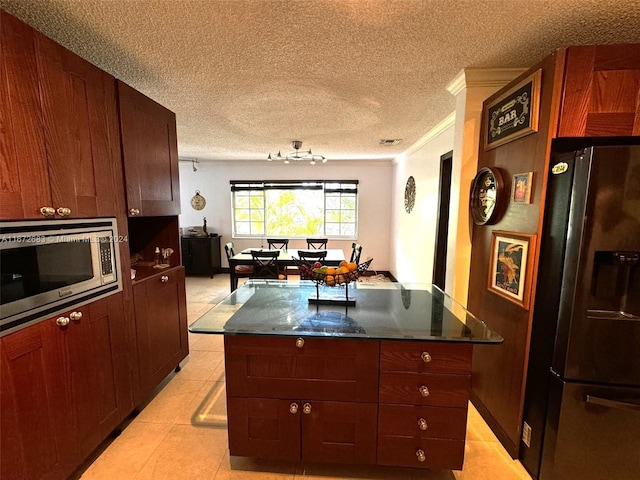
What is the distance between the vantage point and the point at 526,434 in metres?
1.49

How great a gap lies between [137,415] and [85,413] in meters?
0.58

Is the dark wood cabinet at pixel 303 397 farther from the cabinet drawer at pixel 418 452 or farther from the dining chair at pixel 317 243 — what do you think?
the dining chair at pixel 317 243

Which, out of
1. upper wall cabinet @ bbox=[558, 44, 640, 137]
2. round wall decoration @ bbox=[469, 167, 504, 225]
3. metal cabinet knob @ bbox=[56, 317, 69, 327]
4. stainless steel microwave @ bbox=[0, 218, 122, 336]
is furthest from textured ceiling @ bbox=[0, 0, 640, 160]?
metal cabinet knob @ bbox=[56, 317, 69, 327]

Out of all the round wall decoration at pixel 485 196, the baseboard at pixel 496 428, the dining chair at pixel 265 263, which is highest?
the round wall decoration at pixel 485 196

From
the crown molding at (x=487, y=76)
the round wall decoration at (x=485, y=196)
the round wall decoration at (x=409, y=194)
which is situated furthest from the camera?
the round wall decoration at (x=409, y=194)

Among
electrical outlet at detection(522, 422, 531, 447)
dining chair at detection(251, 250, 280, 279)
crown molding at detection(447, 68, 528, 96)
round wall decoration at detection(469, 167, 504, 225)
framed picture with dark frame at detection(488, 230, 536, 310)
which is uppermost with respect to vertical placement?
crown molding at detection(447, 68, 528, 96)

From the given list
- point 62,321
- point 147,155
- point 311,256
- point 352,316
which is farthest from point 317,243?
point 62,321

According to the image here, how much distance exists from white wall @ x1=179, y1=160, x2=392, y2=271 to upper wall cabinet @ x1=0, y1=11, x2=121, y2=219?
13.6 feet

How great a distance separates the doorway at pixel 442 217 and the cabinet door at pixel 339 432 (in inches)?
84.2

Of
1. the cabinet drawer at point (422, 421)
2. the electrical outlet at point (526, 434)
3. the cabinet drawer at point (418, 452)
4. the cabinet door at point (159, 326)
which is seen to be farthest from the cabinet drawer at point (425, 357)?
the cabinet door at point (159, 326)

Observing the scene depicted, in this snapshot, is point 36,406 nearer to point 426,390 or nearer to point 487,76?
point 426,390

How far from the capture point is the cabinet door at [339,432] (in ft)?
4.42

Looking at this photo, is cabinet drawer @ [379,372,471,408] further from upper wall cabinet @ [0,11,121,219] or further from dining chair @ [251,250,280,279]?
dining chair @ [251,250,280,279]

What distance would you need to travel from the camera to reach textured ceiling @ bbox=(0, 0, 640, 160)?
1266 mm
